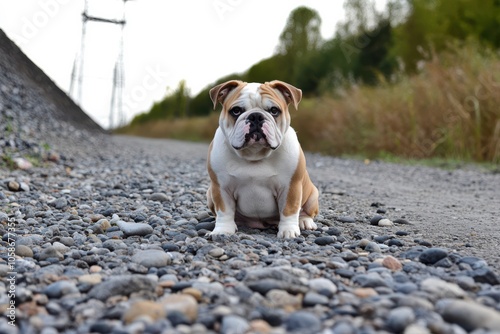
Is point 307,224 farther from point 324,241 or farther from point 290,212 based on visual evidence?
point 324,241

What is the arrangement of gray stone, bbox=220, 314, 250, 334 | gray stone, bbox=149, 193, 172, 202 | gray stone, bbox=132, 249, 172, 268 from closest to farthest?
gray stone, bbox=220, 314, 250, 334 → gray stone, bbox=132, 249, 172, 268 → gray stone, bbox=149, 193, 172, 202

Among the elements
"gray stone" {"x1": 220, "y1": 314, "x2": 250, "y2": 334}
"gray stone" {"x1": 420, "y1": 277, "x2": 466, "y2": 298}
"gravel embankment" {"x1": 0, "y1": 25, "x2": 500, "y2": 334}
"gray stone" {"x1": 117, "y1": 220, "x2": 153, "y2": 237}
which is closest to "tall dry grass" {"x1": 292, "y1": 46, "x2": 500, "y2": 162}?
"gravel embankment" {"x1": 0, "y1": 25, "x2": 500, "y2": 334}

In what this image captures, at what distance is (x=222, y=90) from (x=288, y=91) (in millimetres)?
450

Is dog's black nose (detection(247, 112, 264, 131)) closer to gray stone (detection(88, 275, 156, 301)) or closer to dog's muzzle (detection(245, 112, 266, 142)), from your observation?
dog's muzzle (detection(245, 112, 266, 142))

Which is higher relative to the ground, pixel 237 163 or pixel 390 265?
pixel 237 163

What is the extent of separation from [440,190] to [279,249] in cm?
390

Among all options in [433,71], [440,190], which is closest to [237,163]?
[440,190]

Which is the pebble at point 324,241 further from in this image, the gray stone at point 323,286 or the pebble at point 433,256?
the gray stone at point 323,286

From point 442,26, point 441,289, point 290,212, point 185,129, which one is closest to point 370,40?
point 442,26

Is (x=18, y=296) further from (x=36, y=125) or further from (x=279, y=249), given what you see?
(x=36, y=125)

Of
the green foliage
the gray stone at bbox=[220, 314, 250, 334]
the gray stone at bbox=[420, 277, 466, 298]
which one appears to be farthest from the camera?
the green foliage

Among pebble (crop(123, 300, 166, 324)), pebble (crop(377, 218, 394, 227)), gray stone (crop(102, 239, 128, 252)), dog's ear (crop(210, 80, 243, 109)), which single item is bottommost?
gray stone (crop(102, 239, 128, 252))

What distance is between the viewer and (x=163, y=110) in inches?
1855

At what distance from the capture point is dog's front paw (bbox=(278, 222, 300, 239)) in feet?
11.4
